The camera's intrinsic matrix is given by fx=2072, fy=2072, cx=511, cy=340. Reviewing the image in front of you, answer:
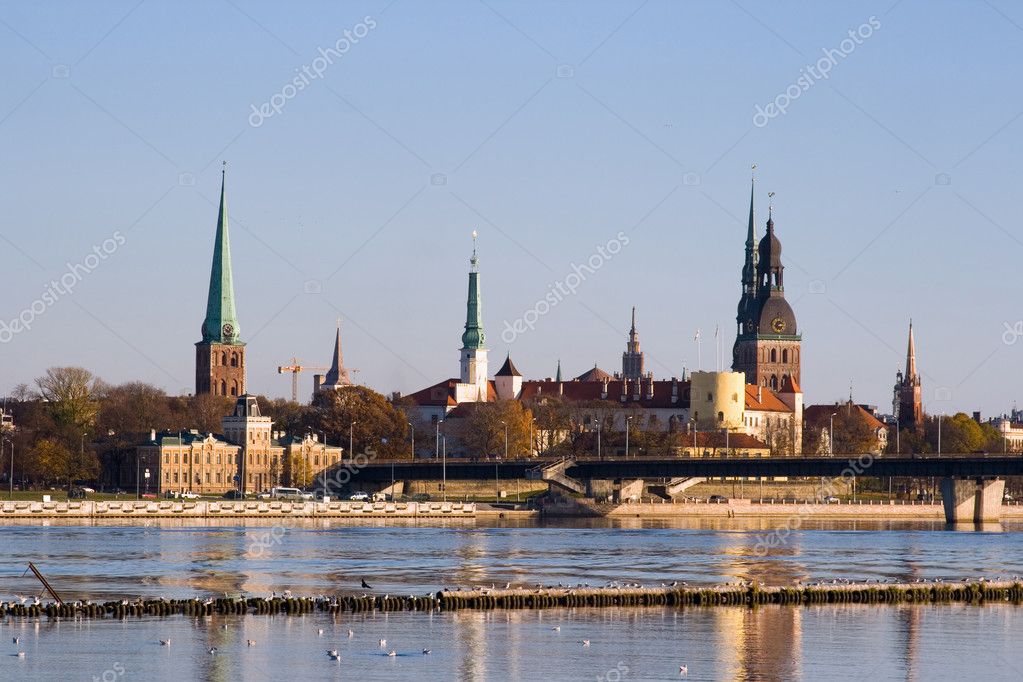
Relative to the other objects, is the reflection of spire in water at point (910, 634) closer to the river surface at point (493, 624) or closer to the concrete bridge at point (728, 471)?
the river surface at point (493, 624)

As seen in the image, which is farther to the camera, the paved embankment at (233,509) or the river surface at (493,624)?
the paved embankment at (233,509)

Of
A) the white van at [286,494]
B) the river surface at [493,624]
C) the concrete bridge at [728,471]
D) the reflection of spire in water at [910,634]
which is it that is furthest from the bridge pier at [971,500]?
the reflection of spire in water at [910,634]

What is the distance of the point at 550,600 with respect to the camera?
248 feet

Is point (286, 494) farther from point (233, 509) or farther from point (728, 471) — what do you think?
point (728, 471)

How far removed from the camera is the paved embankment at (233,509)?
499 ft

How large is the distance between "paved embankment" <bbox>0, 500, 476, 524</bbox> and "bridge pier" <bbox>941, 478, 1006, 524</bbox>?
129ft

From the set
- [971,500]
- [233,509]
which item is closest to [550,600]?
[233,509]

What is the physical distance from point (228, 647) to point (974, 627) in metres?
26.2

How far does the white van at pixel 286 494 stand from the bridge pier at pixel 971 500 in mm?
55501

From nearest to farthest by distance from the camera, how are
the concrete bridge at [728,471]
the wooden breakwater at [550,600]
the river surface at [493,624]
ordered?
the river surface at [493,624], the wooden breakwater at [550,600], the concrete bridge at [728,471]

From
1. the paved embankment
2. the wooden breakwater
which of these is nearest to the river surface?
the wooden breakwater

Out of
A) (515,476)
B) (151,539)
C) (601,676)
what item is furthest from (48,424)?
(601,676)

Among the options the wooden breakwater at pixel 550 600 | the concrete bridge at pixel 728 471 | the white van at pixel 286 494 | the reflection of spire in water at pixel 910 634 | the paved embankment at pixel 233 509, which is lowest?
the reflection of spire in water at pixel 910 634

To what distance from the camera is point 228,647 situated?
2472 inches
